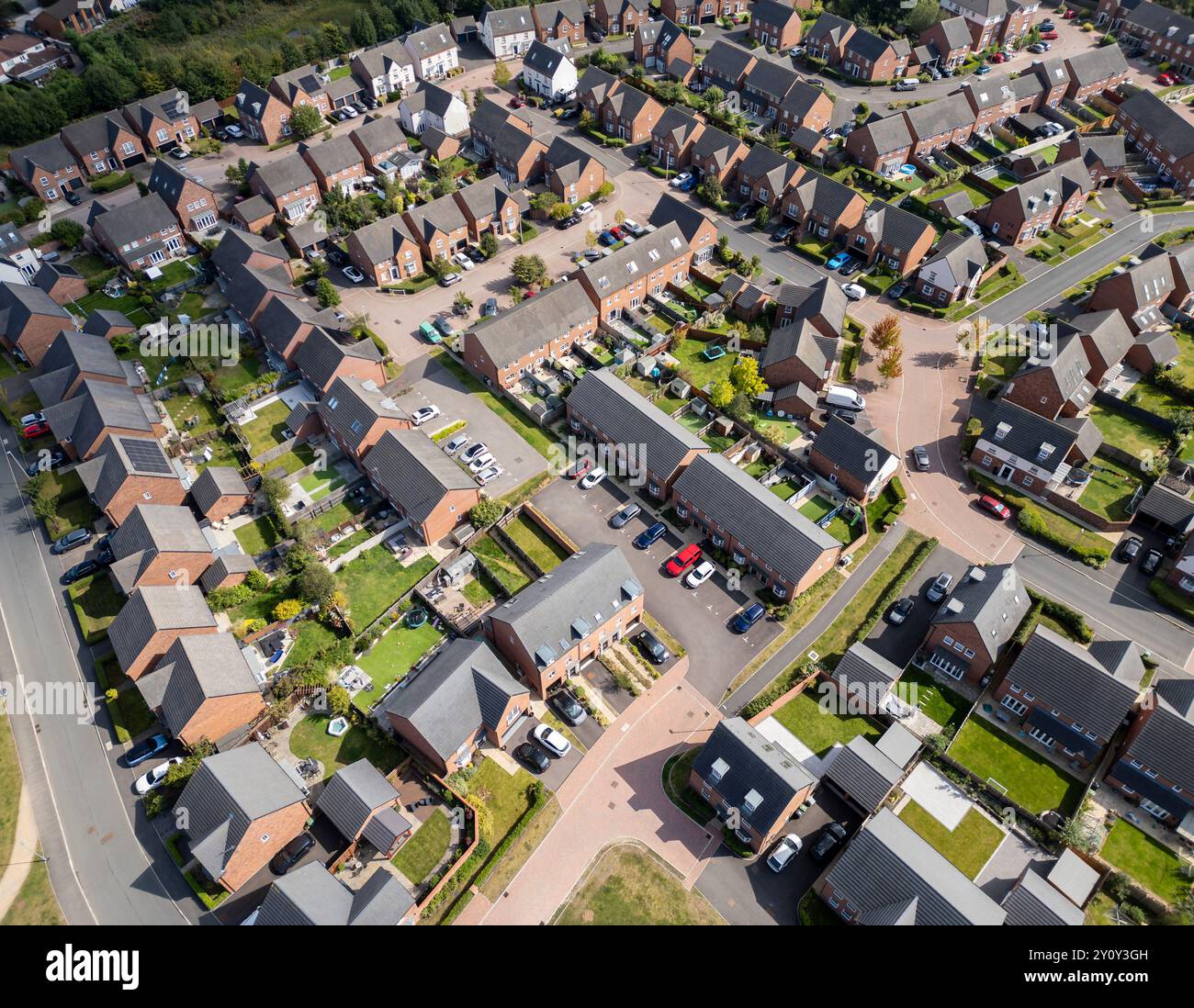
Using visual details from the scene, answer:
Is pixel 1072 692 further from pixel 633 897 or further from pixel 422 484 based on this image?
pixel 422 484

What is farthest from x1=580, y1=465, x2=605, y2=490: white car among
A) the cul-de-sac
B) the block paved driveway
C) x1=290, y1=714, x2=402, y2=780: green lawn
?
x1=290, y1=714, x2=402, y2=780: green lawn

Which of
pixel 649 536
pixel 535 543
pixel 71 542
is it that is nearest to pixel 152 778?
pixel 71 542

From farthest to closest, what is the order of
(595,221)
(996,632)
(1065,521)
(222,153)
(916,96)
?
(916,96)
(222,153)
(595,221)
(1065,521)
(996,632)

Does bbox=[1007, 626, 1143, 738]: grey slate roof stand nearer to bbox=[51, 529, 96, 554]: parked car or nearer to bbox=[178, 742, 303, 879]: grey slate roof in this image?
bbox=[178, 742, 303, 879]: grey slate roof

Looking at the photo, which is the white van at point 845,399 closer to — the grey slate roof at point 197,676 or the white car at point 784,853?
the white car at point 784,853

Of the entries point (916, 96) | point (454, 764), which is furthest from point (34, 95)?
point (916, 96)
